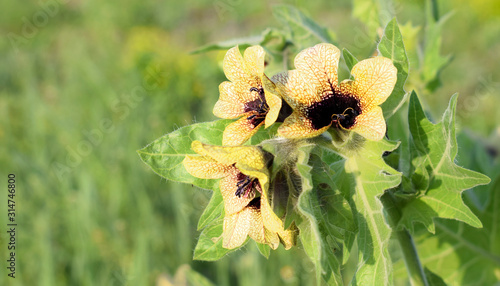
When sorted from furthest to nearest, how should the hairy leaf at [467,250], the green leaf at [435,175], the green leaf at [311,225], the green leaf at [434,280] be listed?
1. the hairy leaf at [467,250]
2. the green leaf at [434,280]
3. the green leaf at [435,175]
4. the green leaf at [311,225]

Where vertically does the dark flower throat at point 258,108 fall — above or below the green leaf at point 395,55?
below

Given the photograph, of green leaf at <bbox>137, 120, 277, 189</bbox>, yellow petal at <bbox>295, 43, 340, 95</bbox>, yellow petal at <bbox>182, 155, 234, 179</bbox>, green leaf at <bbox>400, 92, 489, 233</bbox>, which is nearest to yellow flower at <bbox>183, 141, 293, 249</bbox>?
yellow petal at <bbox>182, 155, 234, 179</bbox>

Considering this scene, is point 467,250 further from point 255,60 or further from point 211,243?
point 255,60

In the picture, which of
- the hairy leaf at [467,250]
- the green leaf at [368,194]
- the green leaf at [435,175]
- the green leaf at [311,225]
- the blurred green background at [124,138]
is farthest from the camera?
the blurred green background at [124,138]

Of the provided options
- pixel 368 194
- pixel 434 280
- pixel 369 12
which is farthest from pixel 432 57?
pixel 368 194

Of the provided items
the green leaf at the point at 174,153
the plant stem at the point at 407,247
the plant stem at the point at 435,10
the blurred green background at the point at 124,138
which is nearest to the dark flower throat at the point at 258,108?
the green leaf at the point at 174,153

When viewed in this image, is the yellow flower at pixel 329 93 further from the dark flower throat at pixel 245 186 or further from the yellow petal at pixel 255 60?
the dark flower throat at pixel 245 186

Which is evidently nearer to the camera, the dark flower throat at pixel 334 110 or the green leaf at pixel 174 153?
the dark flower throat at pixel 334 110
